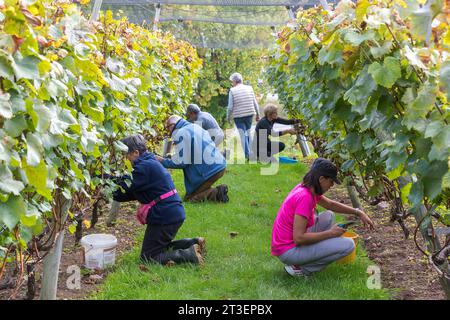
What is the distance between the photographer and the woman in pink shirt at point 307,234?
4262 millimetres

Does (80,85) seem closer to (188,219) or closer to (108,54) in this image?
(108,54)

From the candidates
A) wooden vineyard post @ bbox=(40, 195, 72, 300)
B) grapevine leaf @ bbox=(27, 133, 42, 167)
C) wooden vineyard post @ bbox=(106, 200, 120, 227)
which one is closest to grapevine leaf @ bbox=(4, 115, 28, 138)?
grapevine leaf @ bbox=(27, 133, 42, 167)

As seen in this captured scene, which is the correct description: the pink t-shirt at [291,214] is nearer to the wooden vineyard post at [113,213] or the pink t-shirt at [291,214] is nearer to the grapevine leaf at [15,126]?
the wooden vineyard post at [113,213]

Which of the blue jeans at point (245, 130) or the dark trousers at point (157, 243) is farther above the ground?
the blue jeans at point (245, 130)

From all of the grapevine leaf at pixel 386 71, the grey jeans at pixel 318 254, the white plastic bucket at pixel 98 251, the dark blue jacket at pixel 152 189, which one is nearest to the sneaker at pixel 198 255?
the dark blue jacket at pixel 152 189

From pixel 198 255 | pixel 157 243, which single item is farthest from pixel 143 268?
pixel 198 255

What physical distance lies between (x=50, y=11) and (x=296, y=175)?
7.11 m

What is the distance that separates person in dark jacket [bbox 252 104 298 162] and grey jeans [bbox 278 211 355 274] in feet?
17.4

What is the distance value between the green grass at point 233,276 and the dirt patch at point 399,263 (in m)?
0.17

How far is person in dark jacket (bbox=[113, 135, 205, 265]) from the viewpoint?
4.90 metres

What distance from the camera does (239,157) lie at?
39.5 feet

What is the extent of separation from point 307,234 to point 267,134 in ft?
19.7

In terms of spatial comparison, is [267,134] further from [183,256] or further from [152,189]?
[183,256]

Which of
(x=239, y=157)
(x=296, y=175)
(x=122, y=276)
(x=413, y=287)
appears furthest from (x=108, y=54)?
(x=239, y=157)
